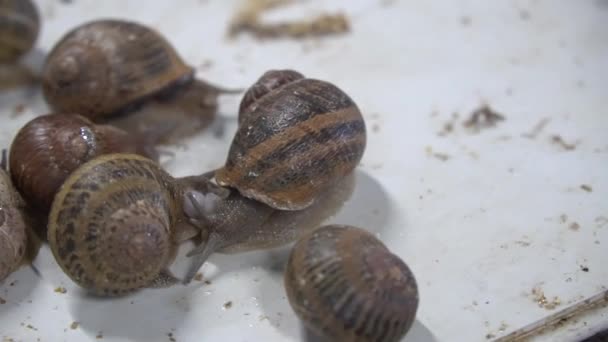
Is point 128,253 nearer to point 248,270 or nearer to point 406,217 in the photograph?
point 248,270

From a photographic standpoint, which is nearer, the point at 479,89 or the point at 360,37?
the point at 479,89

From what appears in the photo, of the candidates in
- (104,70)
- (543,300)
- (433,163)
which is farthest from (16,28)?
(543,300)

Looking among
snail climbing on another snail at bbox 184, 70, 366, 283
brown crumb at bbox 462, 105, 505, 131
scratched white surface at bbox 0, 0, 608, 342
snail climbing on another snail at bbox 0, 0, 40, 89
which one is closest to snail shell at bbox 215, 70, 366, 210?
snail climbing on another snail at bbox 184, 70, 366, 283

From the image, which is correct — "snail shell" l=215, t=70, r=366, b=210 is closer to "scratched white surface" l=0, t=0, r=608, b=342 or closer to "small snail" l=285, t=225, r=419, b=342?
"scratched white surface" l=0, t=0, r=608, b=342

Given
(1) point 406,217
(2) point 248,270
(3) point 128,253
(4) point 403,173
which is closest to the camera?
(3) point 128,253

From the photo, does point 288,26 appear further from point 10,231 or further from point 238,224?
point 10,231

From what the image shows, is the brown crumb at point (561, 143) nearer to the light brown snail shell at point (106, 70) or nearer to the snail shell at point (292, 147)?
the snail shell at point (292, 147)

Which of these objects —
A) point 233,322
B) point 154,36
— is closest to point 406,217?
point 233,322
